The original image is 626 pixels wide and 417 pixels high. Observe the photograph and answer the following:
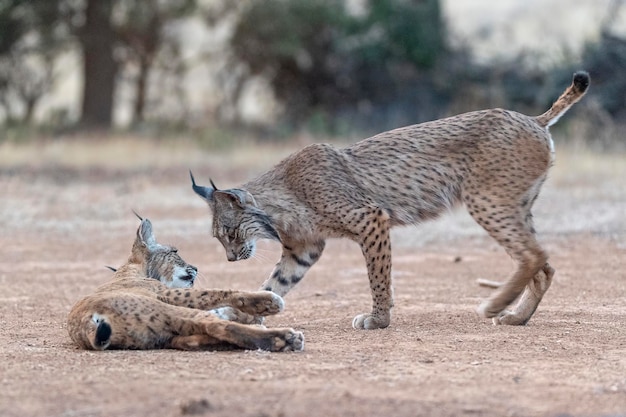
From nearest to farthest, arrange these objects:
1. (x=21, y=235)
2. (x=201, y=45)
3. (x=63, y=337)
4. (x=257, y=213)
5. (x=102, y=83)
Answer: (x=63, y=337) → (x=257, y=213) → (x=21, y=235) → (x=102, y=83) → (x=201, y=45)

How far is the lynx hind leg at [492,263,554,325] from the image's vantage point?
7375 millimetres

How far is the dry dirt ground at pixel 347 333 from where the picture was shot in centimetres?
480

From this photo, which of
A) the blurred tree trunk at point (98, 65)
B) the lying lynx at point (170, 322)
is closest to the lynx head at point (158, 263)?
the lying lynx at point (170, 322)

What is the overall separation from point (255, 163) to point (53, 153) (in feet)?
12.6

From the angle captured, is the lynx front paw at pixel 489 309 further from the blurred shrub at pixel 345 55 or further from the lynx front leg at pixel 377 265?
the blurred shrub at pixel 345 55

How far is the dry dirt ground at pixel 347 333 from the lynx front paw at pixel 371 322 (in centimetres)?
10

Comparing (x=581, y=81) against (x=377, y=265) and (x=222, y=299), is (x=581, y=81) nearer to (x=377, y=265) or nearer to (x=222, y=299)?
(x=377, y=265)

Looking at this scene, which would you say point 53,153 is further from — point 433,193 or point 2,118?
point 433,193

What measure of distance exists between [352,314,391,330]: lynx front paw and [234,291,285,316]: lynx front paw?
93 cm

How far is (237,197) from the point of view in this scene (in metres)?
7.71

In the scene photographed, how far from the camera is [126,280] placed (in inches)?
271

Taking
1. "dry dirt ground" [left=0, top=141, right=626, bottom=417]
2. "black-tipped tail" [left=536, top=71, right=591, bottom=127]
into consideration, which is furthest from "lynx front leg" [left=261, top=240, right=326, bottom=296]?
"black-tipped tail" [left=536, top=71, right=591, bottom=127]

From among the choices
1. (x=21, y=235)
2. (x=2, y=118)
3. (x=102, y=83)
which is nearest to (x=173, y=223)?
(x=21, y=235)

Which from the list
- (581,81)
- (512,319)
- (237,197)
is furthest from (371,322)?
(581,81)
